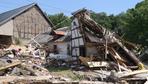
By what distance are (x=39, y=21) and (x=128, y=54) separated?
25.6m

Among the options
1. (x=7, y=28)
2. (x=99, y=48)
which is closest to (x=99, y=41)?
(x=99, y=48)

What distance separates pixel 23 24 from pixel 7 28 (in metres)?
2.69

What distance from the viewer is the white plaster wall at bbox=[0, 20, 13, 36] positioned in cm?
4862

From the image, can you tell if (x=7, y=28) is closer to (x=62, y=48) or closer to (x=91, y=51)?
(x=62, y=48)

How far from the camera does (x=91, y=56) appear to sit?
28.6 meters

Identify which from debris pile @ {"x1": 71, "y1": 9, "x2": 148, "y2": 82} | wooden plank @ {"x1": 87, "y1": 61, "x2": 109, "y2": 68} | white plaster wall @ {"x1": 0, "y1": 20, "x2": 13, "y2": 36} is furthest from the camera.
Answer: white plaster wall @ {"x1": 0, "y1": 20, "x2": 13, "y2": 36}

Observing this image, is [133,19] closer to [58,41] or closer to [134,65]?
[58,41]

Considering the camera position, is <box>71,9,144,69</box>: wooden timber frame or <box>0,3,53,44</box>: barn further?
<box>0,3,53,44</box>: barn

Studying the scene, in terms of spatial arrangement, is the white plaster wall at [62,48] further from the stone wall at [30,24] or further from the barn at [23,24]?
the stone wall at [30,24]

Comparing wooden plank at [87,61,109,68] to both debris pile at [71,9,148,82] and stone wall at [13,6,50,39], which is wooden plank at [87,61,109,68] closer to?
debris pile at [71,9,148,82]

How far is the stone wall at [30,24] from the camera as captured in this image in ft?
165

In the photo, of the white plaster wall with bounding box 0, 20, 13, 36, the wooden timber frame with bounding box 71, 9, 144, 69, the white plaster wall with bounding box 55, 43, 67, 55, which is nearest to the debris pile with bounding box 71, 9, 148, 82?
the wooden timber frame with bounding box 71, 9, 144, 69

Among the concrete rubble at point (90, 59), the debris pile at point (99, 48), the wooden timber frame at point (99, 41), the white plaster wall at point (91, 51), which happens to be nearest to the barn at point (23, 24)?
the concrete rubble at point (90, 59)

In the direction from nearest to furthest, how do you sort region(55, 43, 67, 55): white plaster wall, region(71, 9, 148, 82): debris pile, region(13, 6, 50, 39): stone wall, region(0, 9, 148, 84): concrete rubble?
region(0, 9, 148, 84): concrete rubble
region(71, 9, 148, 82): debris pile
region(55, 43, 67, 55): white plaster wall
region(13, 6, 50, 39): stone wall
